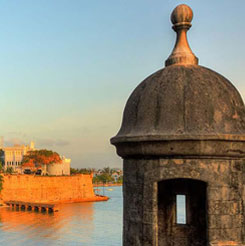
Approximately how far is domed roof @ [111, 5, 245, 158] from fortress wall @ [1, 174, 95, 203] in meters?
45.9

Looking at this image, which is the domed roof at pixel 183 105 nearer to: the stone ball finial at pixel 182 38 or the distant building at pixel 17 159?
the stone ball finial at pixel 182 38

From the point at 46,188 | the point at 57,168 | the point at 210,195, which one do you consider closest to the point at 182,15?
the point at 210,195

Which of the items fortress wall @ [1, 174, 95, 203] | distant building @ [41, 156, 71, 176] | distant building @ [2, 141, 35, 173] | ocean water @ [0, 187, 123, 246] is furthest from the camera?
distant building @ [2, 141, 35, 173]

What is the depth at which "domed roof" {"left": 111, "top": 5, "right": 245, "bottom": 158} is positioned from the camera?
9.36 ft

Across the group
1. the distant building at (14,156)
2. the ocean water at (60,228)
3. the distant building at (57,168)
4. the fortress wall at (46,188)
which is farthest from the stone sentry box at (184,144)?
the distant building at (14,156)

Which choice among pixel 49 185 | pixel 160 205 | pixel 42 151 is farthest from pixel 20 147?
pixel 160 205

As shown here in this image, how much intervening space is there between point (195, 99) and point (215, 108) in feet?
0.56

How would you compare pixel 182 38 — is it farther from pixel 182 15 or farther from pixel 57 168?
pixel 57 168

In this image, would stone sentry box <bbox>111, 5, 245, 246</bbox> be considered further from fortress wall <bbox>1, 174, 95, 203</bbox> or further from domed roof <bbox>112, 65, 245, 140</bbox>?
fortress wall <bbox>1, 174, 95, 203</bbox>

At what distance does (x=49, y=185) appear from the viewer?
49.8 meters

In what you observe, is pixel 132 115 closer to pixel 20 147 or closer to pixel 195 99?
pixel 195 99

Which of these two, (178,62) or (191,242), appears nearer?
(178,62)

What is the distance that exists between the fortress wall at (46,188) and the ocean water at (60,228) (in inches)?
180

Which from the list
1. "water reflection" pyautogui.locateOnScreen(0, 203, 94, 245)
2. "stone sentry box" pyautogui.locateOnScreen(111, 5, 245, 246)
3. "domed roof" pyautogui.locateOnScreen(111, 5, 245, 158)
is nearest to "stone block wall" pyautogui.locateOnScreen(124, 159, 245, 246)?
"stone sentry box" pyautogui.locateOnScreen(111, 5, 245, 246)
